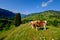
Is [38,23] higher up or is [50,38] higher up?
[38,23]

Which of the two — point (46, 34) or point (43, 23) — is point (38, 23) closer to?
point (43, 23)

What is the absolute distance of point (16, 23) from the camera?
128375 millimetres

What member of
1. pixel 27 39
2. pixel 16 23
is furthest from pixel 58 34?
pixel 16 23

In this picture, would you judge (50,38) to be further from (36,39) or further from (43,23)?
(43,23)

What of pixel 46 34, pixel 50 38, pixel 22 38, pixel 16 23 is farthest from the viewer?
pixel 16 23

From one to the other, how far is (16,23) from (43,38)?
85.7 m

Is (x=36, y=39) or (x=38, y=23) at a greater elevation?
(x=38, y=23)

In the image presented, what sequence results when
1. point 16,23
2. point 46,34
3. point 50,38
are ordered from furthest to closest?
1. point 16,23
2. point 46,34
3. point 50,38

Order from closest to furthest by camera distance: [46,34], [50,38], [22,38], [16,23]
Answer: [50,38], [46,34], [22,38], [16,23]

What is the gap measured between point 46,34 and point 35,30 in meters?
6.50

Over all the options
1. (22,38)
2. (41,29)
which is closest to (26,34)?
(22,38)

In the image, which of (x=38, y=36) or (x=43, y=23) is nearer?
(x=38, y=36)

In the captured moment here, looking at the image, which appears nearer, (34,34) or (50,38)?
(50,38)

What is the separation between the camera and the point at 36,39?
46031mm
